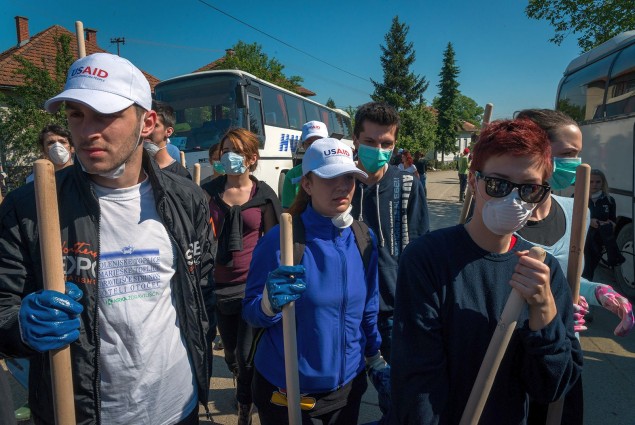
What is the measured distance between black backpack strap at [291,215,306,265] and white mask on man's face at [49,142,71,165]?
2898 mm

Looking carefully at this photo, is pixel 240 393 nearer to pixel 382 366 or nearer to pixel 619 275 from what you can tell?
pixel 382 366

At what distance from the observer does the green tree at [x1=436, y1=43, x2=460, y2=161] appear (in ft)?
161

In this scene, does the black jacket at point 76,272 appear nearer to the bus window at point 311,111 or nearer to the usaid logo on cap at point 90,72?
the usaid logo on cap at point 90,72

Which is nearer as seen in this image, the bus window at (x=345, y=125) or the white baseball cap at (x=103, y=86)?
the white baseball cap at (x=103, y=86)

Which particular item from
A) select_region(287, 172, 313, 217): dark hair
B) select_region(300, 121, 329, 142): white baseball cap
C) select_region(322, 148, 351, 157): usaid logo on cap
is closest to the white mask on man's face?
select_region(300, 121, 329, 142): white baseball cap

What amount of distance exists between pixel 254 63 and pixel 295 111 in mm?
16646

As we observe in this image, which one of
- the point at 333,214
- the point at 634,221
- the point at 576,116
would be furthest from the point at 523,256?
the point at 576,116

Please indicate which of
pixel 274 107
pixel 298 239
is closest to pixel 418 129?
pixel 274 107

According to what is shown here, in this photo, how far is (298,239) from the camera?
75.8 inches

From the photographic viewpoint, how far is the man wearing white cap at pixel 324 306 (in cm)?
185

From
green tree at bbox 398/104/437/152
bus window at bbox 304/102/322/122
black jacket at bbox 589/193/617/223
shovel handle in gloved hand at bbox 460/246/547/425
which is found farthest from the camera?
green tree at bbox 398/104/437/152

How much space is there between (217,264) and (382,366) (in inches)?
57.5

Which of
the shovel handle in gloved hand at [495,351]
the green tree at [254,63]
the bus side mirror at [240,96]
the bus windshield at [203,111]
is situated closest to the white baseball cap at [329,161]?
the shovel handle in gloved hand at [495,351]

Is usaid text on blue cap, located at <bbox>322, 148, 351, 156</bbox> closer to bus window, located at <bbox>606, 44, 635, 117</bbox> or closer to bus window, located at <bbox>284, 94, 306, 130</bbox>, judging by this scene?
bus window, located at <bbox>606, 44, 635, 117</bbox>
